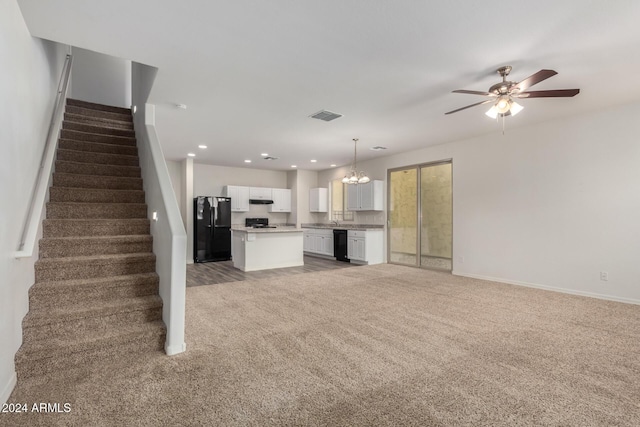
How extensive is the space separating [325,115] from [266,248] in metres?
3.43

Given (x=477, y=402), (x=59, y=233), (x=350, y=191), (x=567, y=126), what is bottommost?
(x=477, y=402)

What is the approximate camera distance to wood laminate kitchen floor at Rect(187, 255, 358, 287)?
575 cm

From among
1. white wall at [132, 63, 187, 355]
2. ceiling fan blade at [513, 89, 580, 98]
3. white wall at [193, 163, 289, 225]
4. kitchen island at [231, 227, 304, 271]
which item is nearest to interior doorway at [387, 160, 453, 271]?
kitchen island at [231, 227, 304, 271]

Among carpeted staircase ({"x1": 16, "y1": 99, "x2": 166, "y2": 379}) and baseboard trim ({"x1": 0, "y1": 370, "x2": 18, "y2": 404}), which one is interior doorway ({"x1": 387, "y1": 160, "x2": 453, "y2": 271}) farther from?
baseboard trim ({"x1": 0, "y1": 370, "x2": 18, "y2": 404})

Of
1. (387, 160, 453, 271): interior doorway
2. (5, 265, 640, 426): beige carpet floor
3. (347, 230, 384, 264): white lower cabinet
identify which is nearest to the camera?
(5, 265, 640, 426): beige carpet floor

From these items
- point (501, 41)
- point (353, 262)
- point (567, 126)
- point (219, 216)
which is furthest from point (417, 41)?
point (219, 216)

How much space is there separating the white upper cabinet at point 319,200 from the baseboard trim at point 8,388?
314 inches

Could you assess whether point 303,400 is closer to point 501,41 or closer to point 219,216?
point 501,41

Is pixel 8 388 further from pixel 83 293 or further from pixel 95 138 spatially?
pixel 95 138

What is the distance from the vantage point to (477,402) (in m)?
2.00

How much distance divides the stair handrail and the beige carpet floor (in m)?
0.99

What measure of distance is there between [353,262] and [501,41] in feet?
19.7

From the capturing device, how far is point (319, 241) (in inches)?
354

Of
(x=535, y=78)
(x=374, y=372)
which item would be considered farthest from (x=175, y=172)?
(x=535, y=78)
